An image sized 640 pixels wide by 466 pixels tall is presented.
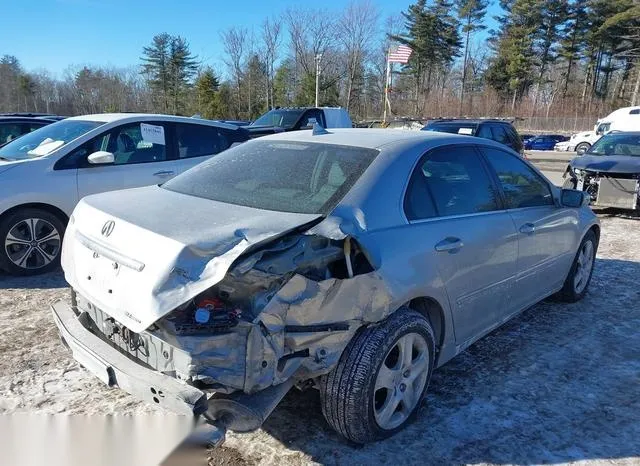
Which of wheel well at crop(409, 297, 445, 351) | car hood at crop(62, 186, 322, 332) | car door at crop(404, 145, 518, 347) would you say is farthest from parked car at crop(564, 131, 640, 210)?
car hood at crop(62, 186, 322, 332)

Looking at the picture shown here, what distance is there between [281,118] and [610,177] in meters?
8.37

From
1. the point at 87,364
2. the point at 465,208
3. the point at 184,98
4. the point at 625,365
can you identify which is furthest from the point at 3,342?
the point at 184,98

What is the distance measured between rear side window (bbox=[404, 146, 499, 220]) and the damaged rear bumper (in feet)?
5.08

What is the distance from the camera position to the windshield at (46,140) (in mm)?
5988

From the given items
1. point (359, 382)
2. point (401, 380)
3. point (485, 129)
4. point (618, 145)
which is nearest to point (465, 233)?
point (401, 380)

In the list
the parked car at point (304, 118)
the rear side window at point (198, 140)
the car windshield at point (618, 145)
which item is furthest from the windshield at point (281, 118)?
the car windshield at point (618, 145)

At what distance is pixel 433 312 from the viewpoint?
3.21m

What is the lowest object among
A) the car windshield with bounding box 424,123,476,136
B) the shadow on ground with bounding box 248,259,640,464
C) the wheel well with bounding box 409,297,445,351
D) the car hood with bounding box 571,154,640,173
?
the shadow on ground with bounding box 248,259,640,464

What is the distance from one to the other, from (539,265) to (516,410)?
1.42 metres

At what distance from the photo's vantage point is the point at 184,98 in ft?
184

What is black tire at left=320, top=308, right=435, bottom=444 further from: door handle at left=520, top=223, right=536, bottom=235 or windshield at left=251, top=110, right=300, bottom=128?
windshield at left=251, top=110, right=300, bottom=128

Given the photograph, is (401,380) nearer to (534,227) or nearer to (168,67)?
(534,227)

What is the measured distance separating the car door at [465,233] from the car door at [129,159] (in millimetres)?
3982

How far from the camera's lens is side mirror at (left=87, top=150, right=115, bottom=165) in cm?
586
